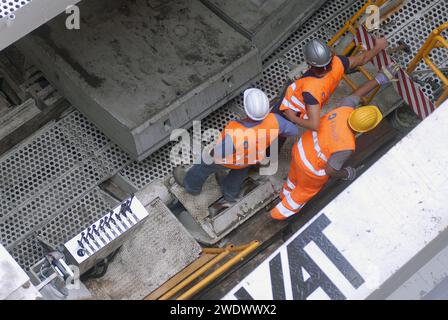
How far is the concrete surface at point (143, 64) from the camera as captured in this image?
748 cm

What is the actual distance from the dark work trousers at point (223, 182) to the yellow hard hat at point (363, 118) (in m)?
1.08

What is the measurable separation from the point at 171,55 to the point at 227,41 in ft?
1.70

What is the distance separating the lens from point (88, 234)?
266 inches

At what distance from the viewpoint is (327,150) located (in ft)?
22.0

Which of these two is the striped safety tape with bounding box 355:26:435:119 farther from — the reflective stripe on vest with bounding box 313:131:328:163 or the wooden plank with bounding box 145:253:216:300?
the wooden plank with bounding box 145:253:216:300

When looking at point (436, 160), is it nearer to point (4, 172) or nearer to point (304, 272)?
point (304, 272)

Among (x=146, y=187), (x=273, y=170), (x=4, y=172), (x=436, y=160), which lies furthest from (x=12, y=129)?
(x=436, y=160)

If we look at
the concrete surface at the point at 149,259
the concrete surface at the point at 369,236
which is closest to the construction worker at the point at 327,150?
the concrete surface at the point at 149,259

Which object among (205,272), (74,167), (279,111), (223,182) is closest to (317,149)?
(279,111)

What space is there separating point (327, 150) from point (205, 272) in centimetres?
135

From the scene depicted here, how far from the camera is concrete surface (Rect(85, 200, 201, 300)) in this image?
702cm
